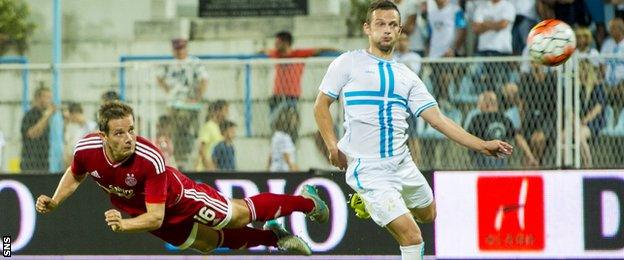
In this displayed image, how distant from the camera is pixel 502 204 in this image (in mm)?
13750

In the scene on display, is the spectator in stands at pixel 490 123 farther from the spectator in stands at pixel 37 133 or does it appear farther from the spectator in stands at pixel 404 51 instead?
the spectator in stands at pixel 37 133

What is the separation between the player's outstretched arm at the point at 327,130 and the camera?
32.9ft

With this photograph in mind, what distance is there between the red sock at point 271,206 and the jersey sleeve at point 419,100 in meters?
1.34

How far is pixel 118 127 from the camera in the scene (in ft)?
32.1

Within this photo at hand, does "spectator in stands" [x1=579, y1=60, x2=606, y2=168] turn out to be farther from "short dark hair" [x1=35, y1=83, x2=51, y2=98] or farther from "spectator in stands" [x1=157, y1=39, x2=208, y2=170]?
"short dark hair" [x1=35, y1=83, x2=51, y2=98]

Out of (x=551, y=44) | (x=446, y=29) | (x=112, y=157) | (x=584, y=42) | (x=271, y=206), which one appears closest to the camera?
(x=112, y=157)

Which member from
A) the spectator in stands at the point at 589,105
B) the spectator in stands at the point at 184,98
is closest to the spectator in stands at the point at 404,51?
the spectator in stands at the point at 589,105

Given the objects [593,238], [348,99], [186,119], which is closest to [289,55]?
[186,119]

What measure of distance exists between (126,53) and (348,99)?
25.4 ft

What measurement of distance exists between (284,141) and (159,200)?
460 cm

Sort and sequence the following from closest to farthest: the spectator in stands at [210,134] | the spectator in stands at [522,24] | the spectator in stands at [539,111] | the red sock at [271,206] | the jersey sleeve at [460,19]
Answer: the red sock at [271,206]
the spectator in stands at [539,111]
the spectator in stands at [210,134]
the spectator in stands at [522,24]
the jersey sleeve at [460,19]

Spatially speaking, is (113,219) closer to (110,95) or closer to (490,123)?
(110,95)

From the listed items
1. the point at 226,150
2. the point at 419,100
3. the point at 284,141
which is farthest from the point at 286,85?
the point at 419,100

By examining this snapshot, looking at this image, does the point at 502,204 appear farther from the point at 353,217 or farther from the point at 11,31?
the point at 11,31
